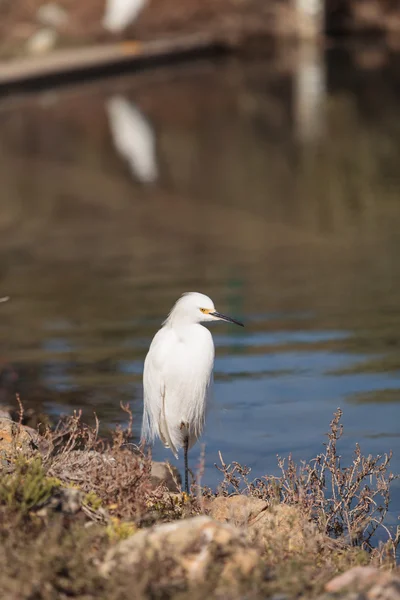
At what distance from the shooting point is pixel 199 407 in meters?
6.46

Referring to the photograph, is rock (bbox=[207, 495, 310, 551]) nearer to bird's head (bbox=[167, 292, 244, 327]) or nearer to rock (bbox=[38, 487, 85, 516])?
rock (bbox=[38, 487, 85, 516])

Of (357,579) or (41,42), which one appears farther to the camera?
(41,42)

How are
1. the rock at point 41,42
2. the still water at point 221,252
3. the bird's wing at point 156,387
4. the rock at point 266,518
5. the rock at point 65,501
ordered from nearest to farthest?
the rock at point 65,501 < the rock at point 266,518 < the bird's wing at point 156,387 < the still water at point 221,252 < the rock at point 41,42

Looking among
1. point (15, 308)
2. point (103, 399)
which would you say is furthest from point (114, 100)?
point (103, 399)

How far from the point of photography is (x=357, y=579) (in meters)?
4.27

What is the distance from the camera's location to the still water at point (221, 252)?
346 inches

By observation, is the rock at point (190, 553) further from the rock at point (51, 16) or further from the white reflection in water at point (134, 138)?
the rock at point (51, 16)

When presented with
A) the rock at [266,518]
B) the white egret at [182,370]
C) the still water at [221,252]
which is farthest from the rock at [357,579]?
the still water at [221,252]

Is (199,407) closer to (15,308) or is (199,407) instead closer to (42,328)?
(42,328)

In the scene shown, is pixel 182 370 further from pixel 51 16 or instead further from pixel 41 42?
pixel 51 16

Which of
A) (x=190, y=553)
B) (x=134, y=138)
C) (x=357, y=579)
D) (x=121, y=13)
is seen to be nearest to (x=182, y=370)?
(x=190, y=553)

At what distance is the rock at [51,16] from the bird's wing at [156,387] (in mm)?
30465

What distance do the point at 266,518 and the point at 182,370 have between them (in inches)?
42.8

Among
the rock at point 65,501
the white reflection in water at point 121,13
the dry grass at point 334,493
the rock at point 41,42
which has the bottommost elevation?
the dry grass at point 334,493
